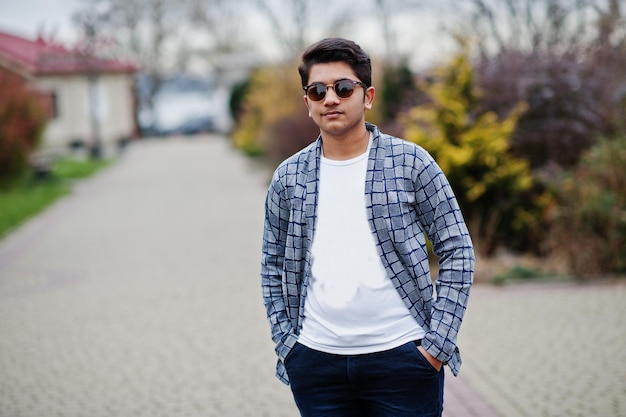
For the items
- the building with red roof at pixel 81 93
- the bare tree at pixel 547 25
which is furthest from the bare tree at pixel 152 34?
the bare tree at pixel 547 25

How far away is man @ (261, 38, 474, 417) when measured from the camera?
246cm

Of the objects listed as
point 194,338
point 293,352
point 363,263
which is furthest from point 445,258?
point 194,338

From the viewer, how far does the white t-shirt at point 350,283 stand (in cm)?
246

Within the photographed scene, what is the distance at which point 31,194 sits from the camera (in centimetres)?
1845

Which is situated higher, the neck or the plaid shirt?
the neck

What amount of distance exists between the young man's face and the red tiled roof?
26709 millimetres

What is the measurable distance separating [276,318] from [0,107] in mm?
17460

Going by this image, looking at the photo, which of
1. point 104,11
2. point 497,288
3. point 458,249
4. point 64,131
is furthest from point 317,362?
point 64,131

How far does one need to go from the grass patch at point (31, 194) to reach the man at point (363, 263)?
11.4 meters

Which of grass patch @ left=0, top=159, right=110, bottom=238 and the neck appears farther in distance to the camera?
grass patch @ left=0, top=159, right=110, bottom=238

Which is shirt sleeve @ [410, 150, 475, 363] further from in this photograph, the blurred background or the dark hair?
the blurred background

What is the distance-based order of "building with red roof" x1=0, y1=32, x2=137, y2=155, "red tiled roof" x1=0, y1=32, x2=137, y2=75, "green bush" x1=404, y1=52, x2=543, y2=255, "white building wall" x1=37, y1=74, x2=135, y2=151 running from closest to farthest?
"green bush" x1=404, y1=52, x2=543, y2=255 < "red tiled roof" x1=0, y1=32, x2=137, y2=75 < "building with red roof" x1=0, y1=32, x2=137, y2=155 < "white building wall" x1=37, y1=74, x2=135, y2=151

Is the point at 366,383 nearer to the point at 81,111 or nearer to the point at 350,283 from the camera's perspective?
the point at 350,283

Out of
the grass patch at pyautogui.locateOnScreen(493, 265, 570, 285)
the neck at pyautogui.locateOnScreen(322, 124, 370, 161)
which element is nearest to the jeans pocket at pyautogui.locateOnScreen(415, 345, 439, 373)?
the neck at pyautogui.locateOnScreen(322, 124, 370, 161)
